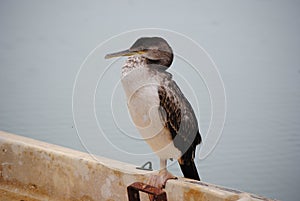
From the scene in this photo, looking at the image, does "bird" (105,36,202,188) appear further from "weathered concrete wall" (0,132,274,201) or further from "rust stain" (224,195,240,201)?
"rust stain" (224,195,240,201)

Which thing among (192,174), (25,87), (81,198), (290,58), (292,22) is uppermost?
(292,22)

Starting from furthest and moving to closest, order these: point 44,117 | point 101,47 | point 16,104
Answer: point 16,104 → point 44,117 → point 101,47

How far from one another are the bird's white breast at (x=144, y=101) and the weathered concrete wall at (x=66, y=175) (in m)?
0.16

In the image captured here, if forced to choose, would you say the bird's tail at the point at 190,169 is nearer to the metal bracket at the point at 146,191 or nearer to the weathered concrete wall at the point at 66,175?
the weathered concrete wall at the point at 66,175

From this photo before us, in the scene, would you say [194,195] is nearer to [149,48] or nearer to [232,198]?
[232,198]

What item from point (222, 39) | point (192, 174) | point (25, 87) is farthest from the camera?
point (222, 39)

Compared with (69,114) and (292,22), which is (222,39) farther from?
(69,114)

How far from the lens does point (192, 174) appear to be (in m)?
1.35

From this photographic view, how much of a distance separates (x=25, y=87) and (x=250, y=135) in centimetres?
190

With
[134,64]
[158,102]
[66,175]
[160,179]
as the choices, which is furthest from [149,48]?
[66,175]

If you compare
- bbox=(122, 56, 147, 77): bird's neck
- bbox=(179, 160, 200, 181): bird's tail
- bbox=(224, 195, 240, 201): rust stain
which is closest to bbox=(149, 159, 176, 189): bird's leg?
bbox=(179, 160, 200, 181): bird's tail

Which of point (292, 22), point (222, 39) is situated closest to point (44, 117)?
point (222, 39)

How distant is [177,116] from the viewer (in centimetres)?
122

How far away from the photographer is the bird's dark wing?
1.19 meters
